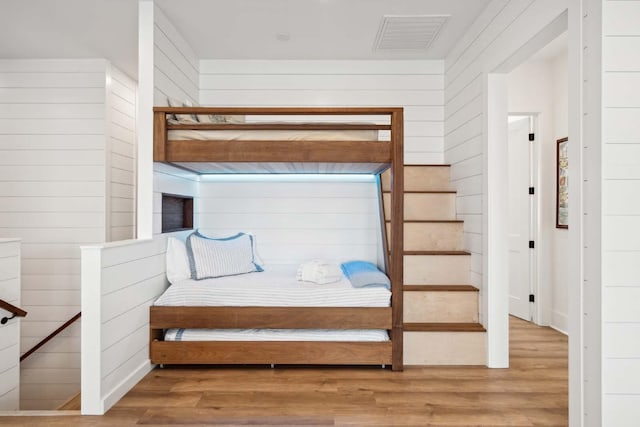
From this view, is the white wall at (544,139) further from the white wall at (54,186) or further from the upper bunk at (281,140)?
the white wall at (54,186)

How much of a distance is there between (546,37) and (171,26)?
2.60 metres

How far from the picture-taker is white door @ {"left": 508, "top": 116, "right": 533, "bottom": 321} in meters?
4.39

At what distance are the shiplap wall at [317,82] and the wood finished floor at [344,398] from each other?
8.09ft

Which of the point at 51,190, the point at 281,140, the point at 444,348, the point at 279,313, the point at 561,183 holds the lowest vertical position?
the point at 444,348

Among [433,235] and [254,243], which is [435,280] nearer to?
[433,235]

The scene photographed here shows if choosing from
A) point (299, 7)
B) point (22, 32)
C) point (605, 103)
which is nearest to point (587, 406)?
point (605, 103)

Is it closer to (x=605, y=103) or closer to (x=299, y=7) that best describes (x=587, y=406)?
(x=605, y=103)

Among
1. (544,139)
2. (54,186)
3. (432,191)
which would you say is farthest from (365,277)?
(54,186)

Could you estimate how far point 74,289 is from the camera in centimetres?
404

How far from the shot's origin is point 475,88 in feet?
10.8

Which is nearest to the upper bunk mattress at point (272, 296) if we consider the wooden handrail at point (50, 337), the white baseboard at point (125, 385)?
the white baseboard at point (125, 385)

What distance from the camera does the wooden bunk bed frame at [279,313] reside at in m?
2.85

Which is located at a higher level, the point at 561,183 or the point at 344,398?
the point at 561,183

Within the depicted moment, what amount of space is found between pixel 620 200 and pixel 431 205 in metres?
1.96
